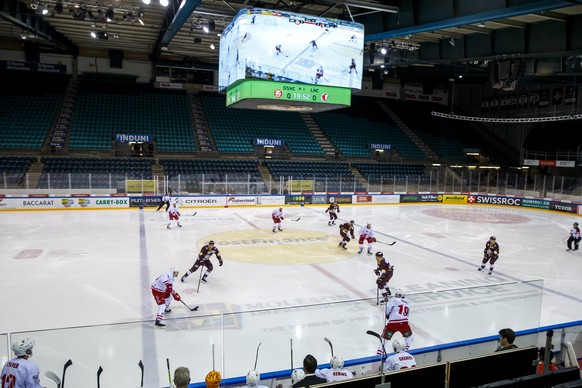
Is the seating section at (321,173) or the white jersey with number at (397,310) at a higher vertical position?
the seating section at (321,173)

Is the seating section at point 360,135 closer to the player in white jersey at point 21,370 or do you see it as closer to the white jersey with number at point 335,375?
the white jersey with number at point 335,375

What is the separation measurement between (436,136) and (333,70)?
31710 mm

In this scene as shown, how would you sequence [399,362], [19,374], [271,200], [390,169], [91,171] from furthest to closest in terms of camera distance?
[390,169] → [271,200] → [91,171] → [399,362] → [19,374]

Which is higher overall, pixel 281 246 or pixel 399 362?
pixel 399 362

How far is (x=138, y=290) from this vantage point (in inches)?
421

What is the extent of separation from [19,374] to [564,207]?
1220 inches

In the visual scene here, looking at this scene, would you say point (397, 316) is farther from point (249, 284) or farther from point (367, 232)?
point (367, 232)

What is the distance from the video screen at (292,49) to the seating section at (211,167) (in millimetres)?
15075

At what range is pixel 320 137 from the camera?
37625 mm

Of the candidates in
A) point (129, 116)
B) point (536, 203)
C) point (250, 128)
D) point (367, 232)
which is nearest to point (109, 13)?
point (367, 232)

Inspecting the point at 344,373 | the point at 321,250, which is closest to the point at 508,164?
the point at 321,250

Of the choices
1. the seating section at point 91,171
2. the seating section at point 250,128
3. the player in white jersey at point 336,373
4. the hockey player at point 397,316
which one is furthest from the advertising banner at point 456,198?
the player in white jersey at point 336,373

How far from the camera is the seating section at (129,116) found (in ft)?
98.7

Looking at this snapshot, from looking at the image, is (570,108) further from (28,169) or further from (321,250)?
(28,169)
